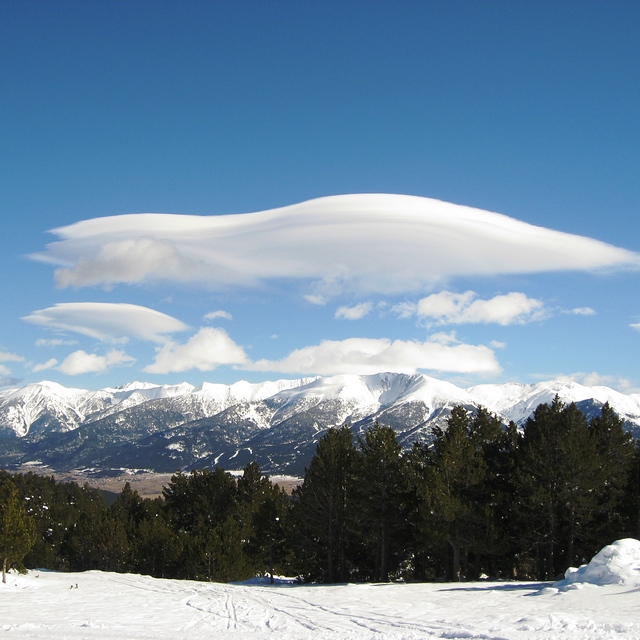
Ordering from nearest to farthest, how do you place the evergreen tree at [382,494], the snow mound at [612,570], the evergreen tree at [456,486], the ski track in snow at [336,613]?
the ski track in snow at [336,613], the snow mound at [612,570], the evergreen tree at [456,486], the evergreen tree at [382,494]

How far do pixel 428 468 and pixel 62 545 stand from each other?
68202 mm

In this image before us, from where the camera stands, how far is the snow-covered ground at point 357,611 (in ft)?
66.9

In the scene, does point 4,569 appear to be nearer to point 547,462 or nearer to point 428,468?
point 428,468

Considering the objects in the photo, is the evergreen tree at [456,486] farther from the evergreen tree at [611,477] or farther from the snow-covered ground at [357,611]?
the evergreen tree at [611,477]

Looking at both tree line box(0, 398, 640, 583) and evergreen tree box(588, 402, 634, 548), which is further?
evergreen tree box(588, 402, 634, 548)

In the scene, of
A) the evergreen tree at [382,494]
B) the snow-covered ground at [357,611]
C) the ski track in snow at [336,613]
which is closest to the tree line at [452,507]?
the evergreen tree at [382,494]

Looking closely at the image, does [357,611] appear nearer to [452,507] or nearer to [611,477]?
[452,507]

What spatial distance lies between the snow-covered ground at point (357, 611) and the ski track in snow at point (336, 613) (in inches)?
1.7

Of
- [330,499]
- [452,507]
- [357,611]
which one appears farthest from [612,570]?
[330,499]

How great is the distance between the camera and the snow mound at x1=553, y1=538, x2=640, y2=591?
28016 millimetres

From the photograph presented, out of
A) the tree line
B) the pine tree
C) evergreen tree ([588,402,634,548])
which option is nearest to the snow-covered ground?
the tree line

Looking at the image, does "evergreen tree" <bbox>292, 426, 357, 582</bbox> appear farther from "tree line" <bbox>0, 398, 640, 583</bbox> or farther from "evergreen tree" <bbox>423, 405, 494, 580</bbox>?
"evergreen tree" <bbox>423, 405, 494, 580</bbox>

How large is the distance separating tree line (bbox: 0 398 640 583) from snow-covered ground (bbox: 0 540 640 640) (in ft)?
22.8

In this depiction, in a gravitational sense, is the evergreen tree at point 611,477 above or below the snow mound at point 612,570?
above
